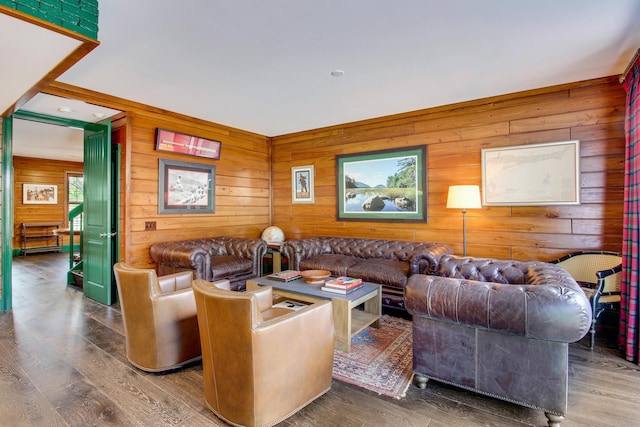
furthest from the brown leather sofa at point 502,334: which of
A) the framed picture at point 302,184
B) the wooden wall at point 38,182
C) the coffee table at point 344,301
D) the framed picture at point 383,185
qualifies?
the wooden wall at point 38,182

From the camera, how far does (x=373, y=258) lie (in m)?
4.47

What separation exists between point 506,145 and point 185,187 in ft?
14.5

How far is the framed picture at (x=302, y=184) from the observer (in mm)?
5602

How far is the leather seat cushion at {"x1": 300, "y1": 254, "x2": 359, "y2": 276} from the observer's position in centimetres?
402

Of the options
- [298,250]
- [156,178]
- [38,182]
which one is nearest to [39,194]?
[38,182]

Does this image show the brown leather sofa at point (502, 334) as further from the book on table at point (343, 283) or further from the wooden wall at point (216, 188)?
the wooden wall at point (216, 188)

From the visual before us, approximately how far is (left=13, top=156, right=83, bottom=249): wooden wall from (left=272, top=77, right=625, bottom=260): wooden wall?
795cm

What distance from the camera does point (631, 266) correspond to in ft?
8.77

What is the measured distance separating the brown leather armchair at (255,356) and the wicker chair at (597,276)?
2.57 metres

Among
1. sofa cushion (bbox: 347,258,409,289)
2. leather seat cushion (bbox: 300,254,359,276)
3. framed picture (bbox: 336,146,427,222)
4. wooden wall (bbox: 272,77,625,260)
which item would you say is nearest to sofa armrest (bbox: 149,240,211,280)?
leather seat cushion (bbox: 300,254,359,276)

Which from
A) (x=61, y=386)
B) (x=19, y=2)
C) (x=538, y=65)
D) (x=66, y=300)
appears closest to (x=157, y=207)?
(x=66, y=300)

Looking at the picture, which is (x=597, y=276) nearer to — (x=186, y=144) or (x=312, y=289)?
(x=312, y=289)

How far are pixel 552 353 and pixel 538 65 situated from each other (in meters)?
2.71

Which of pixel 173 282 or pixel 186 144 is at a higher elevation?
pixel 186 144
